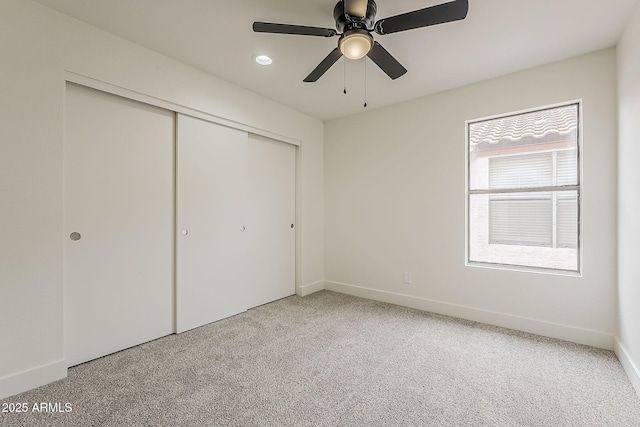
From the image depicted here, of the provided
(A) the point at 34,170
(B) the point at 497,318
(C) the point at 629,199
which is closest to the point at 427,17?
(C) the point at 629,199

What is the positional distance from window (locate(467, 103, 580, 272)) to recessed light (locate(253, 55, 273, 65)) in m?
2.22

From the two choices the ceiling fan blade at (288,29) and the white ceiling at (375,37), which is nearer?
the ceiling fan blade at (288,29)

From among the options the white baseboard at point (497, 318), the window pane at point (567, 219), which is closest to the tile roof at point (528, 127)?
the window pane at point (567, 219)

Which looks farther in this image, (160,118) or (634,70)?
(160,118)

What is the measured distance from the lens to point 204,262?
9.61ft

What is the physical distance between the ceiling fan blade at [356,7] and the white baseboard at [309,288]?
321cm

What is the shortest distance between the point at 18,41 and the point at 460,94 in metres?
3.73

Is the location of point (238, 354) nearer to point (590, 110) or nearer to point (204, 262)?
point (204, 262)

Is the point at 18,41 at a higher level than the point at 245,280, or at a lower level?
higher

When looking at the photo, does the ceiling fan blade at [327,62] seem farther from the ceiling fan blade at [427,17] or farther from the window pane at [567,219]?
the window pane at [567,219]

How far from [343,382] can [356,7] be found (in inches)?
92.4

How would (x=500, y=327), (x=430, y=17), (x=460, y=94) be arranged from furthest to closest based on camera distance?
(x=460, y=94) → (x=500, y=327) → (x=430, y=17)

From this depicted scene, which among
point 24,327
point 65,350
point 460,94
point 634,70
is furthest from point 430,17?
point 65,350

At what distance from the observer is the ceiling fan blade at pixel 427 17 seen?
1.51 metres
